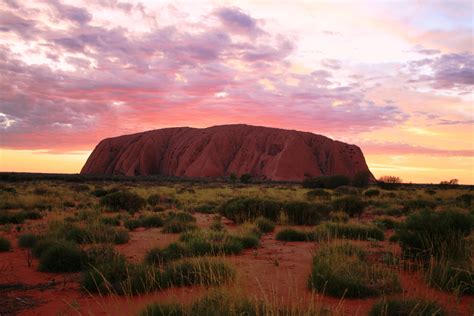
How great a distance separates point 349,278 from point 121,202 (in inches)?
616

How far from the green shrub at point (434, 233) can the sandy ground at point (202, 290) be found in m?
1.04

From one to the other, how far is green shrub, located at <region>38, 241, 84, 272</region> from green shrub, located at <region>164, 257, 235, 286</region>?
2.42 meters

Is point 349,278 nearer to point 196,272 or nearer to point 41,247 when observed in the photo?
point 196,272

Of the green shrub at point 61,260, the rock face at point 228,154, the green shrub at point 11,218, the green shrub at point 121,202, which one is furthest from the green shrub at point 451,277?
the rock face at point 228,154

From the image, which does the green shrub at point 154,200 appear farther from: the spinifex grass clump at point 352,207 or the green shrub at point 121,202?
the spinifex grass clump at point 352,207

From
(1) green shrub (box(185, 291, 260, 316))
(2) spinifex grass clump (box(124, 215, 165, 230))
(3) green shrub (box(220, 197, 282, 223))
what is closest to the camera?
(1) green shrub (box(185, 291, 260, 316))

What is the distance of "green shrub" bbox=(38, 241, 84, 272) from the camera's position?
7742 mm

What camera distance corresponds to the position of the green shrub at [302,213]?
47.7ft

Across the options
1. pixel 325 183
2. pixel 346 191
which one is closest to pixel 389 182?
pixel 325 183

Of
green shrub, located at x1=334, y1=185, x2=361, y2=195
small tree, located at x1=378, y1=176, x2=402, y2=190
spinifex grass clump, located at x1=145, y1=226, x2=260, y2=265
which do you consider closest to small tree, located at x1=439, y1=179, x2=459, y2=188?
small tree, located at x1=378, y1=176, x2=402, y2=190

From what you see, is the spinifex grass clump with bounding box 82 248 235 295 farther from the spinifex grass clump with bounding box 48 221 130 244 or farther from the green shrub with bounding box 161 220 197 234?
the green shrub with bounding box 161 220 197 234

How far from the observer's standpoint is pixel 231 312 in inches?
157

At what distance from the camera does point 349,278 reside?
5.83 meters

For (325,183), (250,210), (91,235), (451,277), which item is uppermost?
(325,183)
